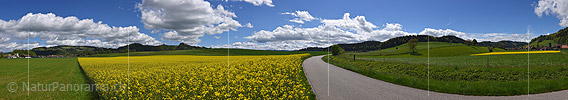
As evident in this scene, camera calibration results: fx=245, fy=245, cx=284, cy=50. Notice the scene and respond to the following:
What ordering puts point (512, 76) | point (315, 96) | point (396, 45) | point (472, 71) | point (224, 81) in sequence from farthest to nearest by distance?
point (396, 45) → point (472, 71) → point (512, 76) → point (315, 96) → point (224, 81)

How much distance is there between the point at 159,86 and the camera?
1008cm

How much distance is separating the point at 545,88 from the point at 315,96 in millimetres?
11716

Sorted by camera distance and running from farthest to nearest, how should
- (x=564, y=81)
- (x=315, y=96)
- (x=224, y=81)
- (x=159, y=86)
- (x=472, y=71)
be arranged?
(x=472, y=71)
(x=564, y=81)
(x=315, y=96)
(x=159, y=86)
(x=224, y=81)

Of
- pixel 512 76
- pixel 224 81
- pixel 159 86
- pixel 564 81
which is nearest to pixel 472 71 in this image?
pixel 512 76

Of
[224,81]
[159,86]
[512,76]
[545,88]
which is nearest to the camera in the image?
[224,81]

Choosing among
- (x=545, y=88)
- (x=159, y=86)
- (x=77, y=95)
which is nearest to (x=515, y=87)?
(x=545, y=88)

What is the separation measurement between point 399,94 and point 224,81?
26.7 feet

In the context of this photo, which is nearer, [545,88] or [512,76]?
[545,88]

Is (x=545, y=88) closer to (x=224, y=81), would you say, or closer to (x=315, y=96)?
(x=315, y=96)

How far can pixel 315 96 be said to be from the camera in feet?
35.3

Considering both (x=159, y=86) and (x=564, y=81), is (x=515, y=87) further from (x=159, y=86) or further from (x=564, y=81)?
(x=159, y=86)

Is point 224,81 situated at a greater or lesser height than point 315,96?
greater

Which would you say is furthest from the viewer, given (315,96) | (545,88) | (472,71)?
(472,71)

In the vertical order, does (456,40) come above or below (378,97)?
above
